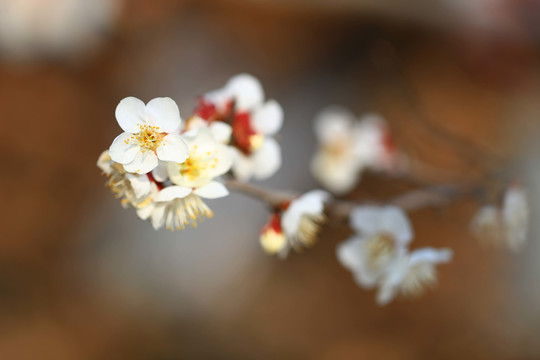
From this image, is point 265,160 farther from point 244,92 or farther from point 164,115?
point 164,115

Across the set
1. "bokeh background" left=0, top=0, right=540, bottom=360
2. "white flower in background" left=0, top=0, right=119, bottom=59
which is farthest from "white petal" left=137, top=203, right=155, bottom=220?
"white flower in background" left=0, top=0, right=119, bottom=59

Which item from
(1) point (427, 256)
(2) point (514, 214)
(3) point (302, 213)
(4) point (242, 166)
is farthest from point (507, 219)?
(4) point (242, 166)

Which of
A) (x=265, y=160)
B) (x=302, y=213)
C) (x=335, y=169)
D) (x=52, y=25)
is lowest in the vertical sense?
(x=302, y=213)

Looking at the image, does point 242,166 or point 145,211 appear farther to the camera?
point 242,166

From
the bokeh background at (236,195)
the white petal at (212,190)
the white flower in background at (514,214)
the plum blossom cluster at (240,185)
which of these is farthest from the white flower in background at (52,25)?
the white flower in background at (514,214)

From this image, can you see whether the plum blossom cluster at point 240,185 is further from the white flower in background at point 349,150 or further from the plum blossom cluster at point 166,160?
the white flower in background at point 349,150

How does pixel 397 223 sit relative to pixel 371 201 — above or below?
below
